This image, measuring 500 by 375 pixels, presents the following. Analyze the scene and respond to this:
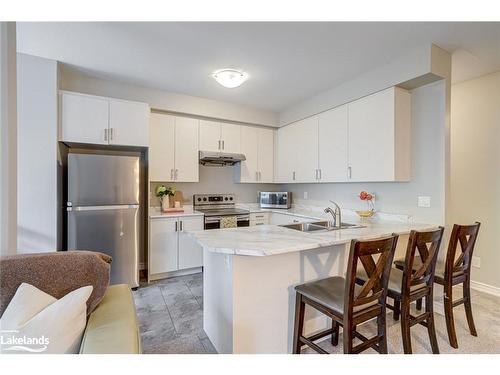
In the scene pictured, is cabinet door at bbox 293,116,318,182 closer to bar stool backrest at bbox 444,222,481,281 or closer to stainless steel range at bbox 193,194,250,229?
stainless steel range at bbox 193,194,250,229

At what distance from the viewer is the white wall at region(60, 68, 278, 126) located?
2.89 metres

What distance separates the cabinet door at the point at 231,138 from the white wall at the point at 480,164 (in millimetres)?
2984

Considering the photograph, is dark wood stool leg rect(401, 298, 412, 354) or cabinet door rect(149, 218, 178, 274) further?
cabinet door rect(149, 218, 178, 274)

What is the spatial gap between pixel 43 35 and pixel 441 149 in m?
3.84

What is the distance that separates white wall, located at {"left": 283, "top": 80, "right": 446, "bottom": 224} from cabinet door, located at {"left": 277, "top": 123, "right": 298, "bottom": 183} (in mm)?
1455

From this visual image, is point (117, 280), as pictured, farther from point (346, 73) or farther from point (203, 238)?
point (346, 73)

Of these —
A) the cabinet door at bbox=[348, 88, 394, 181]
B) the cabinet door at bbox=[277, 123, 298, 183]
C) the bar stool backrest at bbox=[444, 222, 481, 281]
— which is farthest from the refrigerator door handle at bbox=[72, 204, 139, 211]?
the bar stool backrest at bbox=[444, 222, 481, 281]

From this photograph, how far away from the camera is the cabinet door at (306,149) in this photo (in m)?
3.60

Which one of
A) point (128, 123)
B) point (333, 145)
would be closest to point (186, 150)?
point (128, 123)

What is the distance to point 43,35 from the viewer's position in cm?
212

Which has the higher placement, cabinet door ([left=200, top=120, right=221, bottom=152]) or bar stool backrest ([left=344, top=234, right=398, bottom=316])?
cabinet door ([left=200, top=120, right=221, bottom=152])

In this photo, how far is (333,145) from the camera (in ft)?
10.7

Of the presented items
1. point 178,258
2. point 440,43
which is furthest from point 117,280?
point 440,43

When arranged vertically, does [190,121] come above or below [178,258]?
above
